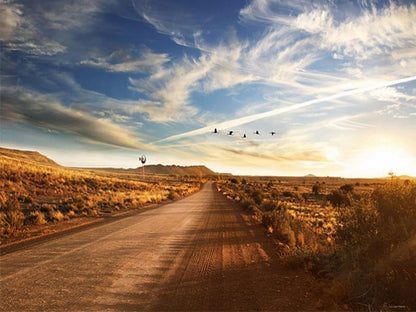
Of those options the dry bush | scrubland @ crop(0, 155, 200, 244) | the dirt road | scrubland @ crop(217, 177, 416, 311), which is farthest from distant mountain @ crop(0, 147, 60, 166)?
the dry bush

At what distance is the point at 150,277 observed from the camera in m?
6.67

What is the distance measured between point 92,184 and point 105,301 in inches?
1629

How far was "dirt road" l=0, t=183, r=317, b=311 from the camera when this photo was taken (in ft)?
17.6

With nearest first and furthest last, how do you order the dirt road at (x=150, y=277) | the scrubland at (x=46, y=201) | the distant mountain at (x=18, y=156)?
the dirt road at (x=150, y=277) → the scrubland at (x=46, y=201) → the distant mountain at (x=18, y=156)

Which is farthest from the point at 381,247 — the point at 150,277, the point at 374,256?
the point at 150,277

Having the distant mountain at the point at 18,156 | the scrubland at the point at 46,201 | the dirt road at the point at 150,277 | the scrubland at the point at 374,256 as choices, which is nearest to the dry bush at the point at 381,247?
the scrubland at the point at 374,256

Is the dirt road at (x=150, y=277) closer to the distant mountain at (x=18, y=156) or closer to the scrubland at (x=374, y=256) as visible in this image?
the scrubland at (x=374, y=256)

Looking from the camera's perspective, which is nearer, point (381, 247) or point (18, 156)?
point (381, 247)

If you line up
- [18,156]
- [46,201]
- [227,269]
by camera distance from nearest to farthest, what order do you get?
[227,269] → [46,201] → [18,156]

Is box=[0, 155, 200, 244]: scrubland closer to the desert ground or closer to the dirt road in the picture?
the desert ground

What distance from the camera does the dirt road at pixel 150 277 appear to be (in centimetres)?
536

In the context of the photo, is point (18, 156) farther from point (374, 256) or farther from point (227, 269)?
point (374, 256)

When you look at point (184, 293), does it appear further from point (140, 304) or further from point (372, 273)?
point (372, 273)

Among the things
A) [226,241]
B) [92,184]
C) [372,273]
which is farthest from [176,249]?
[92,184]
